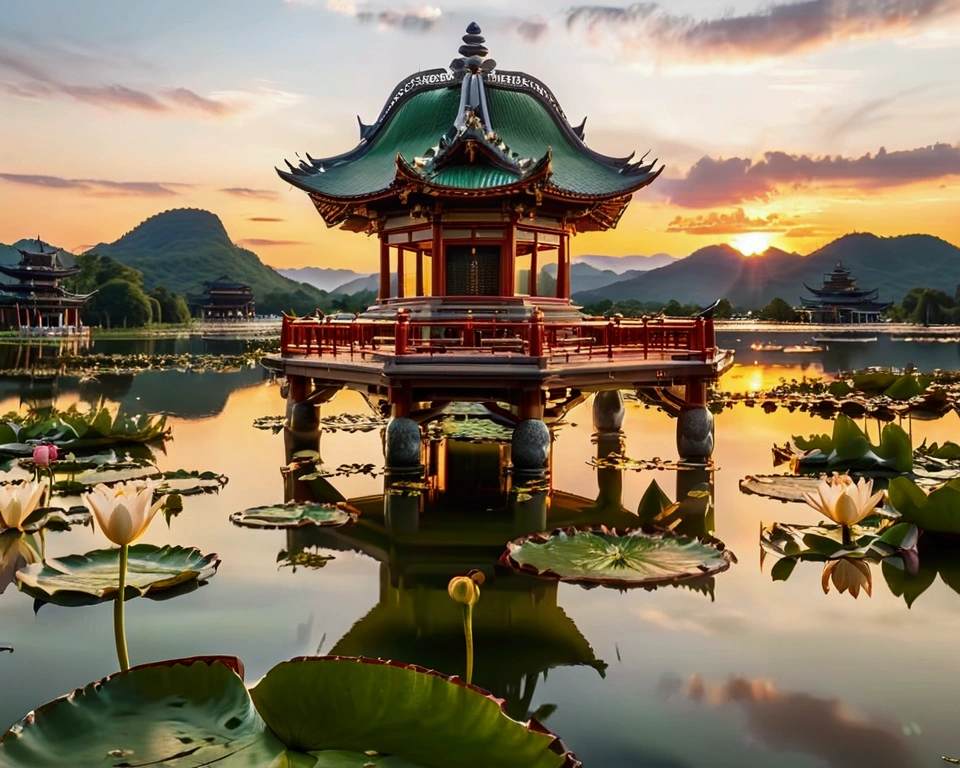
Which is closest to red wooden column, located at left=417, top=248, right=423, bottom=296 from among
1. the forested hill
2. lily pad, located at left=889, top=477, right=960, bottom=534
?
lily pad, located at left=889, top=477, right=960, bottom=534

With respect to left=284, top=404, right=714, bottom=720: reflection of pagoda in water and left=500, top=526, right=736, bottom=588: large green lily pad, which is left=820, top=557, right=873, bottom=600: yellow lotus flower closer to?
left=500, top=526, right=736, bottom=588: large green lily pad

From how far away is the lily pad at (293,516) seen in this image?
8852 millimetres

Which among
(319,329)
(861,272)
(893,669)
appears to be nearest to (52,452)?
(319,329)

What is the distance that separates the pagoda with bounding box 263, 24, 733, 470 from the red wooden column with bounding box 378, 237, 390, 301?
0.11 ft

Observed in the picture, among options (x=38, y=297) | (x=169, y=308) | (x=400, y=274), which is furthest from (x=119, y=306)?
(x=400, y=274)

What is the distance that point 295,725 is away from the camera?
3.38 m

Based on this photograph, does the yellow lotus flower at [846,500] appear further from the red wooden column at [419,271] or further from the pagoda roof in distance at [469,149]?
the red wooden column at [419,271]

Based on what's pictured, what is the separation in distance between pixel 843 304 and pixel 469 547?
8672 centimetres

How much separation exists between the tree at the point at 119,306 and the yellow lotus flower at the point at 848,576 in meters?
75.8

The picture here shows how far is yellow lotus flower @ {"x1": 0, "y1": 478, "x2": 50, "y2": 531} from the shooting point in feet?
20.1

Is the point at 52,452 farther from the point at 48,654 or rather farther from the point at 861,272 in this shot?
the point at 861,272

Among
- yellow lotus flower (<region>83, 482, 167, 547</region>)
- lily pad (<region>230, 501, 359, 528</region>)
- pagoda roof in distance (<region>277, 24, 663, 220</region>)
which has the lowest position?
lily pad (<region>230, 501, 359, 528</region>)

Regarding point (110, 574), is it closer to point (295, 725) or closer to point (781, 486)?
point (295, 725)

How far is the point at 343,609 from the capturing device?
646 cm
